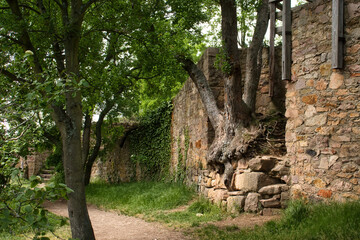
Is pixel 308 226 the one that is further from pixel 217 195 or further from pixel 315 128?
pixel 217 195

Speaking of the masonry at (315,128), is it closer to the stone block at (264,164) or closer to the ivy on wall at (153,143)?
the stone block at (264,164)

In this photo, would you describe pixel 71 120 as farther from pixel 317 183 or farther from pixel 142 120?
pixel 142 120

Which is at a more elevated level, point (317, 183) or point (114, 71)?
point (114, 71)

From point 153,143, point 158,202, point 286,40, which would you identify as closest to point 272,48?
point 286,40

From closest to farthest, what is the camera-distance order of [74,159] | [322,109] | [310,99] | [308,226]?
[308,226]
[74,159]
[322,109]
[310,99]

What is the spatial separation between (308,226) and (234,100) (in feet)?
11.3

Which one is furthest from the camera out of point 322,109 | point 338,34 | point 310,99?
point 310,99

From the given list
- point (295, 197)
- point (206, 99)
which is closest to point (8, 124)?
point (295, 197)

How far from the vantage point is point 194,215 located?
26.0 ft

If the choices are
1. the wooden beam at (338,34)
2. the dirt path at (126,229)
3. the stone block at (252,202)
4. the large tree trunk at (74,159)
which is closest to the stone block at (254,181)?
the stone block at (252,202)

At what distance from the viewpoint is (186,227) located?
268 inches

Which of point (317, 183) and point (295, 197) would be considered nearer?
point (317, 183)

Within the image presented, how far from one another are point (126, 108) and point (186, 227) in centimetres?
713

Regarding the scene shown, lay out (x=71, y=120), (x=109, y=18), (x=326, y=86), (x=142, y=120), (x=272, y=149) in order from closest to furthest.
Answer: (x=71, y=120) → (x=326, y=86) → (x=109, y=18) → (x=272, y=149) → (x=142, y=120)
